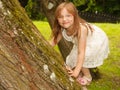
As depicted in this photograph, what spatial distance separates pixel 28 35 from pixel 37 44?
0.32ft

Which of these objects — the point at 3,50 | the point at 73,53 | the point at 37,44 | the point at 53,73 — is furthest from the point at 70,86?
the point at 73,53

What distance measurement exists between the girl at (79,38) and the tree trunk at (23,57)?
728mm

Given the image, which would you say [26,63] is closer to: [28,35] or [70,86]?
[28,35]

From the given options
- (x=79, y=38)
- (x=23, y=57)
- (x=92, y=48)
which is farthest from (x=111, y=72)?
(x=23, y=57)

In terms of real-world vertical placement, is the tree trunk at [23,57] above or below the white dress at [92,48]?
above

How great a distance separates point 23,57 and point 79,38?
44.6 inches

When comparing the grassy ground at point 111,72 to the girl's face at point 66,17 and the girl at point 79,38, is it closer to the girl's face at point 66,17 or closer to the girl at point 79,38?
the girl at point 79,38

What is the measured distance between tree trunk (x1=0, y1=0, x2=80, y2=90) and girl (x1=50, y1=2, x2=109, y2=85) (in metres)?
0.73

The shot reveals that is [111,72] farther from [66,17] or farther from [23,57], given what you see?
[23,57]

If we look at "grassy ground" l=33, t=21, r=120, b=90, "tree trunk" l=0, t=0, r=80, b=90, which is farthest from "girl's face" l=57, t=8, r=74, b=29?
"grassy ground" l=33, t=21, r=120, b=90

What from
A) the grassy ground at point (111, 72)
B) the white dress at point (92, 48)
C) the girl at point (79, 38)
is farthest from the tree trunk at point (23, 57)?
the grassy ground at point (111, 72)

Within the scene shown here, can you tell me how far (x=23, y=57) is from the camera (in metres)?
2.62

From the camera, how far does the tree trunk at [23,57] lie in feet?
8.42

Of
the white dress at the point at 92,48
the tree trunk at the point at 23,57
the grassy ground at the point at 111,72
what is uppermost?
the tree trunk at the point at 23,57
